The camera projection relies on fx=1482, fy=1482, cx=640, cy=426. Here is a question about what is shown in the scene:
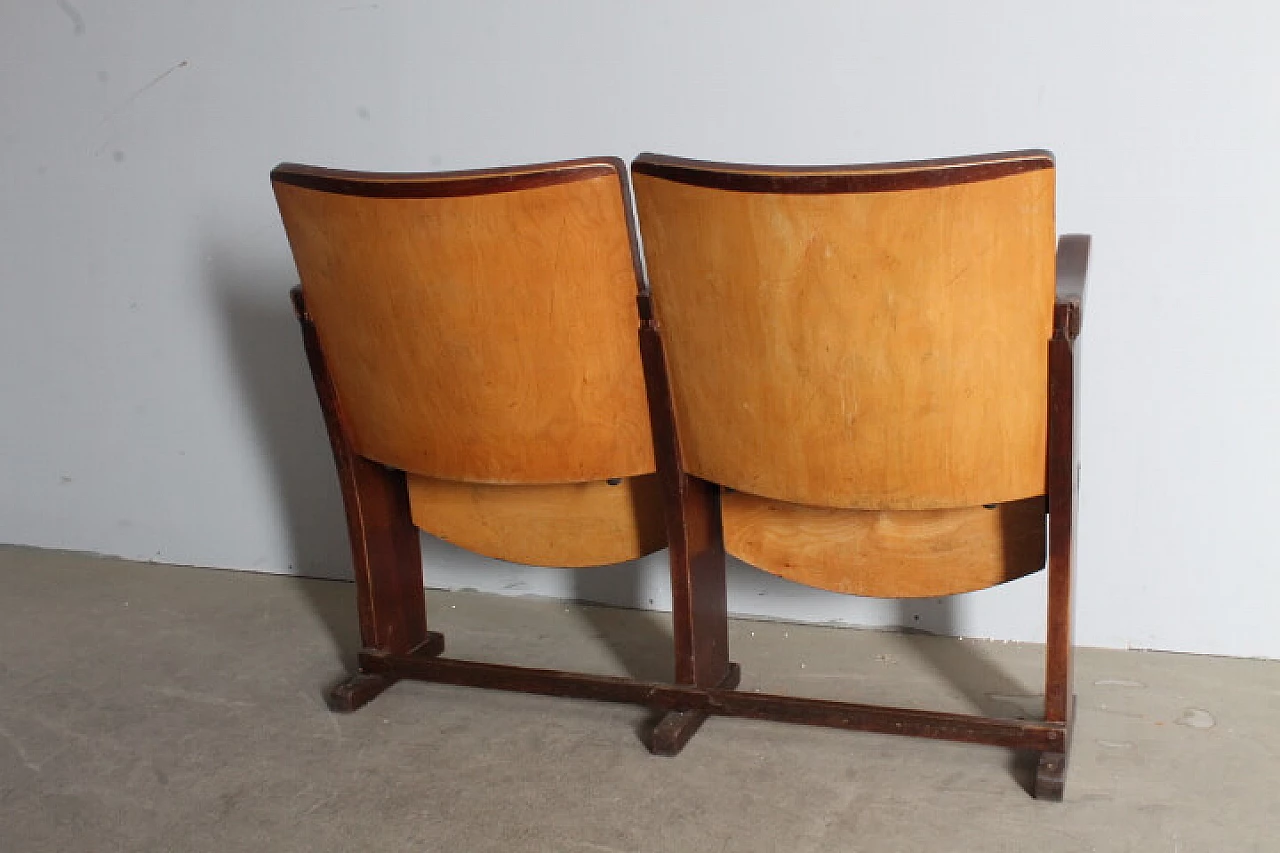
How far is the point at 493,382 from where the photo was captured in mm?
2156

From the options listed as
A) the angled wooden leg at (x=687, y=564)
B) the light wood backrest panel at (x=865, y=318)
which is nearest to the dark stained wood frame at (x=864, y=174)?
the light wood backrest panel at (x=865, y=318)

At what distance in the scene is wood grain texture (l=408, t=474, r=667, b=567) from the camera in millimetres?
2363

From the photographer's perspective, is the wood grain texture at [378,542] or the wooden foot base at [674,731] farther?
the wood grain texture at [378,542]

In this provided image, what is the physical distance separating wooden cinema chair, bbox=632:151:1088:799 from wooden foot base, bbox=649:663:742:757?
0.20 metres

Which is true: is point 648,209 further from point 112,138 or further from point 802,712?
point 112,138

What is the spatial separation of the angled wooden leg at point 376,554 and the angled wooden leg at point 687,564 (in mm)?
558

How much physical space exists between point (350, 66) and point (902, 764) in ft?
5.57

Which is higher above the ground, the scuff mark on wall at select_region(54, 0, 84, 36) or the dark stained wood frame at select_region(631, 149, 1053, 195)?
the scuff mark on wall at select_region(54, 0, 84, 36)

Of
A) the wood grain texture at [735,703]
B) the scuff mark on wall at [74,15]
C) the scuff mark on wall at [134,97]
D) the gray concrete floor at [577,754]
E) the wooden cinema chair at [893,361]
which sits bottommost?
the gray concrete floor at [577,754]

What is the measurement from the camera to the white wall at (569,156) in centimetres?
236

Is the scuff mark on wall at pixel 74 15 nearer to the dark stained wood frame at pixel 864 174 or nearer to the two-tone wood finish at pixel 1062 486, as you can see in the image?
the dark stained wood frame at pixel 864 174

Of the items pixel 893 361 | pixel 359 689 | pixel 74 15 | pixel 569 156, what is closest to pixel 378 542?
pixel 359 689

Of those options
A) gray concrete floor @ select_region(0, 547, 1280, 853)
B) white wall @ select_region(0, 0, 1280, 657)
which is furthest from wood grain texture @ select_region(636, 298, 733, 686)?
white wall @ select_region(0, 0, 1280, 657)

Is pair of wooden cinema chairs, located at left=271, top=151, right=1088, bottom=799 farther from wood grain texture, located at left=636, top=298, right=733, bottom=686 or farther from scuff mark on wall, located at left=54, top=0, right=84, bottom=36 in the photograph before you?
scuff mark on wall, located at left=54, top=0, right=84, bottom=36
